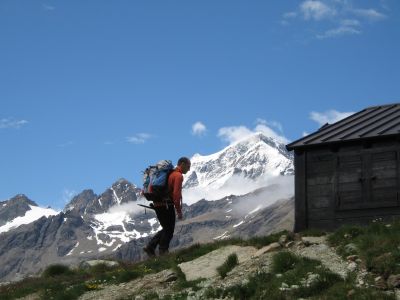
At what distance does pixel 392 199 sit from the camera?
981 inches

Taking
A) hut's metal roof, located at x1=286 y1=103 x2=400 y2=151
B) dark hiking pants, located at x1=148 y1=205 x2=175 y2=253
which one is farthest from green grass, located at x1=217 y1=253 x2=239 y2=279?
hut's metal roof, located at x1=286 y1=103 x2=400 y2=151

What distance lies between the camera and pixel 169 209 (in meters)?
24.8

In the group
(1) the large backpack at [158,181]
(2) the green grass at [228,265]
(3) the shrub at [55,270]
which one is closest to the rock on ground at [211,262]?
(2) the green grass at [228,265]

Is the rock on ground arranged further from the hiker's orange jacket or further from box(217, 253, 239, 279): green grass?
the hiker's orange jacket

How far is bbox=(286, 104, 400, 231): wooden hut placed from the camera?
2516 centimetres

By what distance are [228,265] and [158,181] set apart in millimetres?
5258

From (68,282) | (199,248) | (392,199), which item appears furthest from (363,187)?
(68,282)

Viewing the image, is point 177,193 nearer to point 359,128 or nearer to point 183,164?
point 183,164

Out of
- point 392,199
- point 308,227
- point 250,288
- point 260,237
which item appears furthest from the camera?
point 308,227

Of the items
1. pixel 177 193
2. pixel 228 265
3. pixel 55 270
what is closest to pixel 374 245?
pixel 228 265

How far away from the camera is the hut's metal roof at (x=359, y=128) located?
25922mm

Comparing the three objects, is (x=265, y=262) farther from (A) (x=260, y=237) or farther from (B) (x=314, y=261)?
(A) (x=260, y=237)

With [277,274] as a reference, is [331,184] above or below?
above

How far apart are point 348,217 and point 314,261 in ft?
24.8
